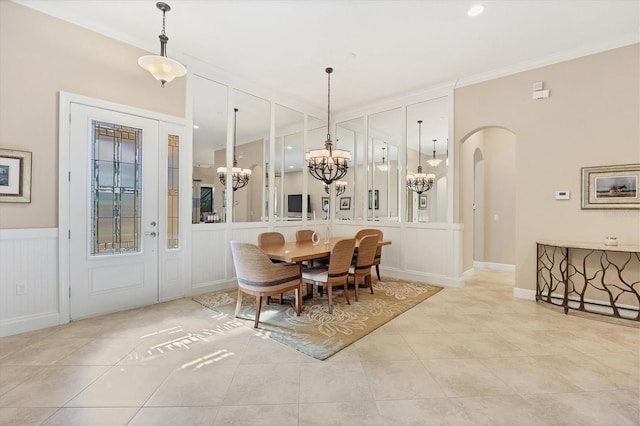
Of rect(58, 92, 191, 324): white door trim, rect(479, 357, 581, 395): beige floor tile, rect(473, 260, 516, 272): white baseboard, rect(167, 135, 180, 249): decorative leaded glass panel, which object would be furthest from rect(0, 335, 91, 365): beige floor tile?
rect(473, 260, 516, 272): white baseboard

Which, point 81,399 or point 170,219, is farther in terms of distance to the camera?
point 170,219

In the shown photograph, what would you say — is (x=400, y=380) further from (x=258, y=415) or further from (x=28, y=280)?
(x=28, y=280)

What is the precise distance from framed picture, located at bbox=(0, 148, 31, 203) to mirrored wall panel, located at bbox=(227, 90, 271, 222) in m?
2.29

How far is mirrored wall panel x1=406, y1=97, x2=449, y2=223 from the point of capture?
5.17 m

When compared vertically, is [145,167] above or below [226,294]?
above

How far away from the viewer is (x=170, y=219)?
399cm

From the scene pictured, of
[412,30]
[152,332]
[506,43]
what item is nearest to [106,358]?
[152,332]

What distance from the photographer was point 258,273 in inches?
124

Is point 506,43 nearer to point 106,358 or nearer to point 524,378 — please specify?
point 524,378

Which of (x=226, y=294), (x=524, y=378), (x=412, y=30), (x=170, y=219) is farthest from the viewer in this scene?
(x=226, y=294)

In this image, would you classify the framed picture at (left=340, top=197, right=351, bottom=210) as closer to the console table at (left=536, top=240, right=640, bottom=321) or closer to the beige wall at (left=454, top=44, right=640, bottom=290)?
the beige wall at (left=454, top=44, right=640, bottom=290)

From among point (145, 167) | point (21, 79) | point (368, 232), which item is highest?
point (21, 79)

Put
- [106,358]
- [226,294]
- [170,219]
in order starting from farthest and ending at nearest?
[226,294], [170,219], [106,358]

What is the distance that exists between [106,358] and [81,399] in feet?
1.87
